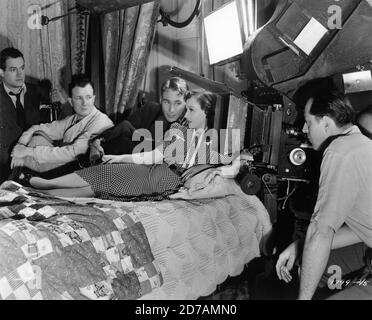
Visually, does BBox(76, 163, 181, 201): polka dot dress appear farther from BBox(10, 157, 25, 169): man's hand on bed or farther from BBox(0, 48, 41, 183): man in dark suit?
BBox(0, 48, 41, 183): man in dark suit

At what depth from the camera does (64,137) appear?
293 centimetres

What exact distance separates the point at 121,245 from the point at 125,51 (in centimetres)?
204

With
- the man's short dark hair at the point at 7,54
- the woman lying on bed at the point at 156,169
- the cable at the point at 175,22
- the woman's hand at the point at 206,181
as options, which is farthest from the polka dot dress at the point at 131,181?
the cable at the point at 175,22

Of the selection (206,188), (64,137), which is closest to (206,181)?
(206,188)

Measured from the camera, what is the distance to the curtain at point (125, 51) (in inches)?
124

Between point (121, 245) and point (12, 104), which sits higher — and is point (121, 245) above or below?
below

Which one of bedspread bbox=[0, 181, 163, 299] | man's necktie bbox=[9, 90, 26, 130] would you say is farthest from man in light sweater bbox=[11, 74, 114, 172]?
bedspread bbox=[0, 181, 163, 299]

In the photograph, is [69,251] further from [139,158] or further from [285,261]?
[139,158]

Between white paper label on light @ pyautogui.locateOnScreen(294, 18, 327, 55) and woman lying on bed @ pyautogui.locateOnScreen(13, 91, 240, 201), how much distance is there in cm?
73

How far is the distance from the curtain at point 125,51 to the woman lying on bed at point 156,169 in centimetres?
72

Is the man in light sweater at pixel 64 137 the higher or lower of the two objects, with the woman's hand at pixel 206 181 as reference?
higher

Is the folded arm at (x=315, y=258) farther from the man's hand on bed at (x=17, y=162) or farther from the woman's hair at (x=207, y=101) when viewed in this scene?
the man's hand on bed at (x=17, y=162)

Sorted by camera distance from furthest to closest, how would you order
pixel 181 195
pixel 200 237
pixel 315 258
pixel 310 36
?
pixel 310 36
pixel 181 195
pixel 200 237
pixel 315 258

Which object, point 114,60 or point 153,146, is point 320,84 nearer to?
point 153,146
